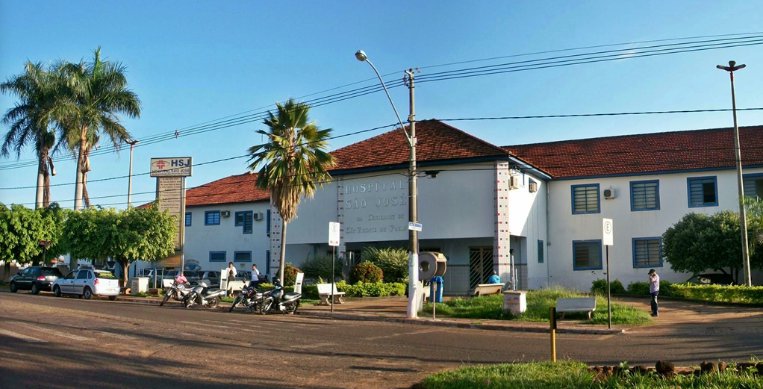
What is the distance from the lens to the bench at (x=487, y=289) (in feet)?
88.3

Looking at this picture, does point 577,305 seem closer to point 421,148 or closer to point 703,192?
point 421,148

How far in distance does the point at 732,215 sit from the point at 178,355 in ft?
89.2

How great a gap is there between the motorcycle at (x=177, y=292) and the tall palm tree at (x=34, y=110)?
19253mm

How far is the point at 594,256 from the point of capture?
36.8 meters

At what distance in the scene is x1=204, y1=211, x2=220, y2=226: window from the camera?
48812mm

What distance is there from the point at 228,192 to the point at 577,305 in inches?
1352

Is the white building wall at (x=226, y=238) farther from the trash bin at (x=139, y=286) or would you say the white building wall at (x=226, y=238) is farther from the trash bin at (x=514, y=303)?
the trash bin at (x=514, y=303)

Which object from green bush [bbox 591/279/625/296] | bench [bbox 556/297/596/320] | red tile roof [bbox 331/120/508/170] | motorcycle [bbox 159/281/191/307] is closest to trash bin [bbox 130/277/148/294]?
motorcycle [bbox 159/281/191/307]

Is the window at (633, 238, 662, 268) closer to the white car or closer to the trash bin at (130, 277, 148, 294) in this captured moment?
the trash bin at (130, 277, 148, 294)

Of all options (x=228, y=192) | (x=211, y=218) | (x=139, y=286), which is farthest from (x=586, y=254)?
(x=211, y=218)

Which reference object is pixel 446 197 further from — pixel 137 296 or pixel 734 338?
pixel 734 338

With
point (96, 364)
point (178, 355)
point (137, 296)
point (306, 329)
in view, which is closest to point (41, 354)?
point (96, 364)

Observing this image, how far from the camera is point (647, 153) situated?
37656 millimetres

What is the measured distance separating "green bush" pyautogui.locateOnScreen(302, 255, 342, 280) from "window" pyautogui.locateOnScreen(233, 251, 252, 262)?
1170 cm
